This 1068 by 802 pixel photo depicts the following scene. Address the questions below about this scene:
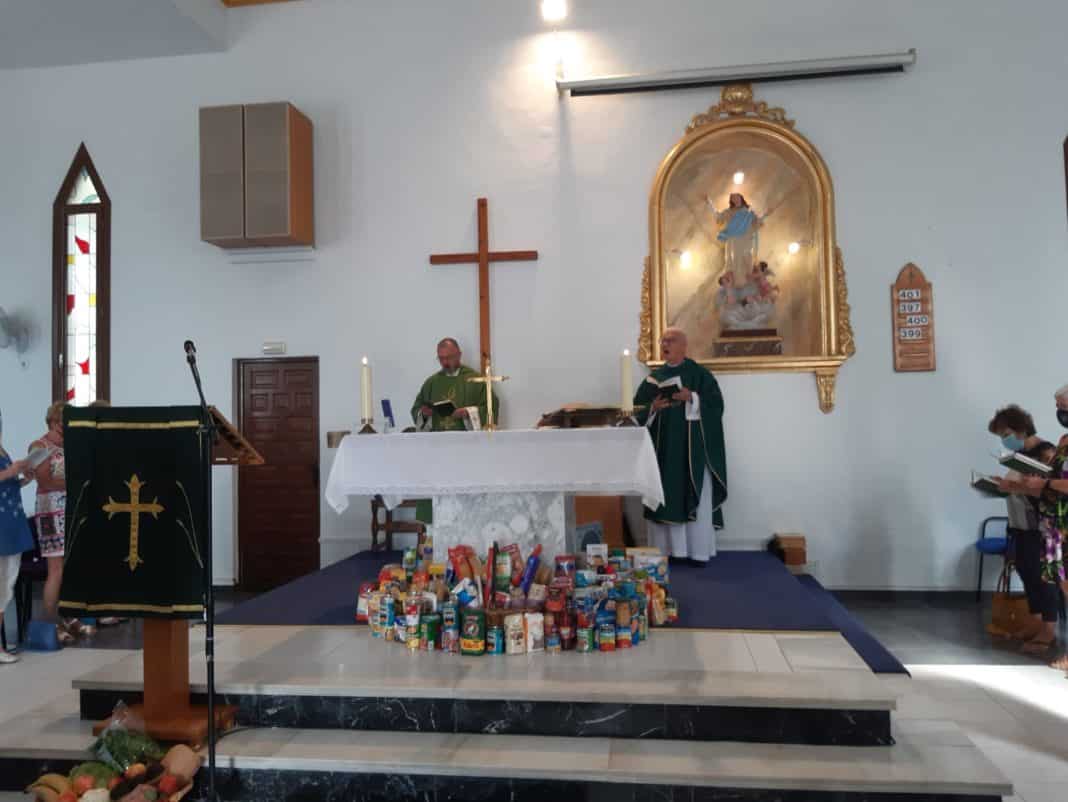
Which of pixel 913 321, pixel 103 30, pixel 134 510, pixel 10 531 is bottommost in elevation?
pixel 10 531

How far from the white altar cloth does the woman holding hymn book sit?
85.7 inches

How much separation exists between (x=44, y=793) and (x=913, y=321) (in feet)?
20.5

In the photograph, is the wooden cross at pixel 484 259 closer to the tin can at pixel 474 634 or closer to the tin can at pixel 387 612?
the tin can at pixel 387 612

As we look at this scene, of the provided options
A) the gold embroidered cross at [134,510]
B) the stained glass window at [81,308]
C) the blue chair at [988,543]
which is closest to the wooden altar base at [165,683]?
the gold embroidered cross at [134,510]

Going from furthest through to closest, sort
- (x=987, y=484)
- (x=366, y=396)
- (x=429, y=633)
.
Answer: (x=987, y=484), (x=366, y=396), (x=429, y=633)

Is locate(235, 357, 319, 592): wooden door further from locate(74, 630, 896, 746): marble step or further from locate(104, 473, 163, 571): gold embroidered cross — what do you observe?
locate(104, 473, 163, 571): gold embroidered cross

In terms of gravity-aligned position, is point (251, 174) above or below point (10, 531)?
above

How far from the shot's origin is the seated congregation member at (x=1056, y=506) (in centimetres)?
450

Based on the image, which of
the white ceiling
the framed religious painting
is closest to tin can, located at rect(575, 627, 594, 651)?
the framed religious painting

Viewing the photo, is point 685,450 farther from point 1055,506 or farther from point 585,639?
point 585,639

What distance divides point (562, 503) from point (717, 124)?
3.90m

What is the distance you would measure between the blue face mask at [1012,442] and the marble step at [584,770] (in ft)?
8.93

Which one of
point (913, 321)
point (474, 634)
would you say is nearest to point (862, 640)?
point (474, 634)

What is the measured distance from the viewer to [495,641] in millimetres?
3912
